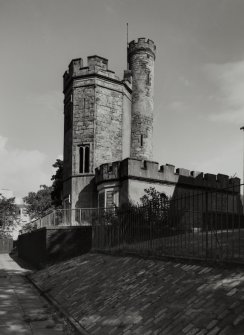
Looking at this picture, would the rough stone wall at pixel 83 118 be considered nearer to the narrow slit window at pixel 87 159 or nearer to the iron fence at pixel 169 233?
the narrow slit window at pixel 87 159

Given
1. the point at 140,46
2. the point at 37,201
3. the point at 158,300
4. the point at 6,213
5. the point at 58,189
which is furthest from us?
the point at 37,201

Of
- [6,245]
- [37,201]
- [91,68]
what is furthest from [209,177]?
[37,201]

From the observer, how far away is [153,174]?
23.3m

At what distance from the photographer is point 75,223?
2053cm

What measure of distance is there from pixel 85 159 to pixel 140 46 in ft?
34.4

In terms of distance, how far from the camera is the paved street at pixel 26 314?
7383 mm

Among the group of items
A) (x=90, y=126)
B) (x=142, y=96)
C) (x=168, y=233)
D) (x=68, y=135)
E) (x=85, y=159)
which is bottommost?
(x=168, y=233)

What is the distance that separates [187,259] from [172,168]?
55.2 feet

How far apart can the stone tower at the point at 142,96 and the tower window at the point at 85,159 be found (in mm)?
4183

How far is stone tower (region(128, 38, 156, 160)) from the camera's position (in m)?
29.0

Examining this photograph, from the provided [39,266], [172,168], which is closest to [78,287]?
[39,266]

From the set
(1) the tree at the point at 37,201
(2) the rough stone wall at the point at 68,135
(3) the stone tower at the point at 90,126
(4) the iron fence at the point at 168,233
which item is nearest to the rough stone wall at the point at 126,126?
(3) the stone tower at the point at 90,126

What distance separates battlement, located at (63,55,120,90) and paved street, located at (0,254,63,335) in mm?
16494

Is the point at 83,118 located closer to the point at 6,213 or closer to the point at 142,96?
the point at 142,96
